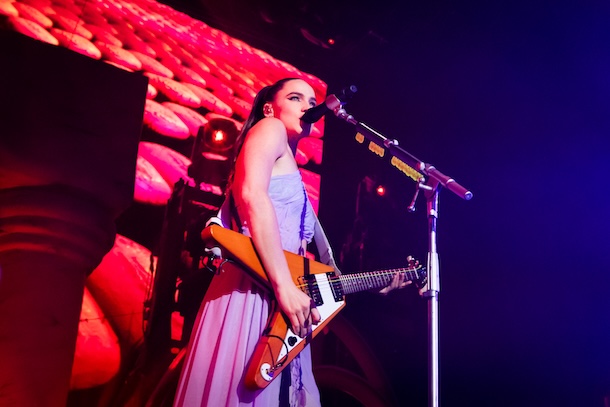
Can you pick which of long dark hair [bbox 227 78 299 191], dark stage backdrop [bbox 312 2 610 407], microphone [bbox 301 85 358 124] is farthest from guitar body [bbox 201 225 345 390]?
dark stage backdrop [bbox 312 2 610 407]

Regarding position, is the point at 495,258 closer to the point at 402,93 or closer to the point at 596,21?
the point at 402,93

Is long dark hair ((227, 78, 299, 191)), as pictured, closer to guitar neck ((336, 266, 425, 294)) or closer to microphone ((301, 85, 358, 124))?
microphone ((301, 85, 358, 124))

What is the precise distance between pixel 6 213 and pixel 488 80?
4.26m

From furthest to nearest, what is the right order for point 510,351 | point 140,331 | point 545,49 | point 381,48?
point 381,48, point 545,49, point 510,351, point 140,331

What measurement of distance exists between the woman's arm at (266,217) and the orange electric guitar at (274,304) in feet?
0.12

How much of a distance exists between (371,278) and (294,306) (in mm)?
805

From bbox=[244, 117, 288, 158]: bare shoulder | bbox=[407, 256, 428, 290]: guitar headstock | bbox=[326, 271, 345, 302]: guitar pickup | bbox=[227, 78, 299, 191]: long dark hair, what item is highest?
bbox=[227, 78, 299, 191]: long dark hair

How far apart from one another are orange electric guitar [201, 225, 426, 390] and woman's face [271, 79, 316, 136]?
0.67 m

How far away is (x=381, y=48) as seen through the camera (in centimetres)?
504

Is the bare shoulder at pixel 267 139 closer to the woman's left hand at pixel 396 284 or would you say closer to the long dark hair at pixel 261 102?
the long dark hair at pixel 261 102

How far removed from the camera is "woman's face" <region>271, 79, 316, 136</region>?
2.28m

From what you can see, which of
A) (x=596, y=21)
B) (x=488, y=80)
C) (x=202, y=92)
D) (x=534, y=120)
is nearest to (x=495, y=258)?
(x=534, y=120)

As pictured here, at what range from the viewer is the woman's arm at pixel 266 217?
1.68 m

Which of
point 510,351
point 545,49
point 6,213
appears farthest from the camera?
point 545,49
